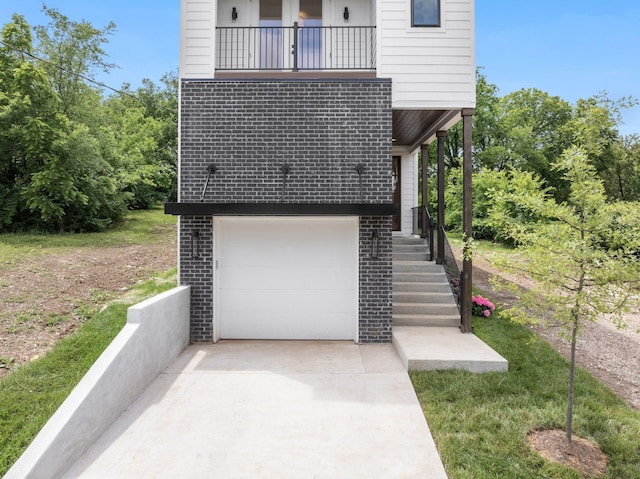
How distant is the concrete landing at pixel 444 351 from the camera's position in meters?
5.28

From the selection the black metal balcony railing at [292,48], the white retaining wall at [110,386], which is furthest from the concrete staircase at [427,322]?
the black metal balcony railing at [292,48]

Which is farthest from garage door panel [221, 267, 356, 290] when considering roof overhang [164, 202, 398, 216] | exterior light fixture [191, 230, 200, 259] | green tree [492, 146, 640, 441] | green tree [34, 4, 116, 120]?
green tree [34, 4, 116, 120]

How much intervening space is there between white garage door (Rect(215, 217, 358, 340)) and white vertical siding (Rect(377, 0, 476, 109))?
2700mm

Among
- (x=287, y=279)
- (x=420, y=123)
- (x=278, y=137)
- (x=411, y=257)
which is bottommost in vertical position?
(x=287, y=279)

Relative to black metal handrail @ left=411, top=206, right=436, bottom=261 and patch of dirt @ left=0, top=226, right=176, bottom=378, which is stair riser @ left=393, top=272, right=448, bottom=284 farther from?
patch of dirt @ left=0, top=226, right=176, bottom=378

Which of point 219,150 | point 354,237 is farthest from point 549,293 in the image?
point 219,150

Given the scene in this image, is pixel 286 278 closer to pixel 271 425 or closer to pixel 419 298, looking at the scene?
pixel 419 298

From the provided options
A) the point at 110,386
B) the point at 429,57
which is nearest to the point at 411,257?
the point at 429,57

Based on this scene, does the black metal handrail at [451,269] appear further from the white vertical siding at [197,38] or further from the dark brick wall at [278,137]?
the white vertical siding at [197,38]

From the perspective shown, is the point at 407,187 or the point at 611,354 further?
the point at 407,187

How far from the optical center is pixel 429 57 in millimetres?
6801

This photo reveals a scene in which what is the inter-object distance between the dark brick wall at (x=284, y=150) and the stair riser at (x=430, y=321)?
48 centimetres

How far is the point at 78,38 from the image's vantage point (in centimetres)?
1780

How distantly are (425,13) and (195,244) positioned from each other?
5877mm
